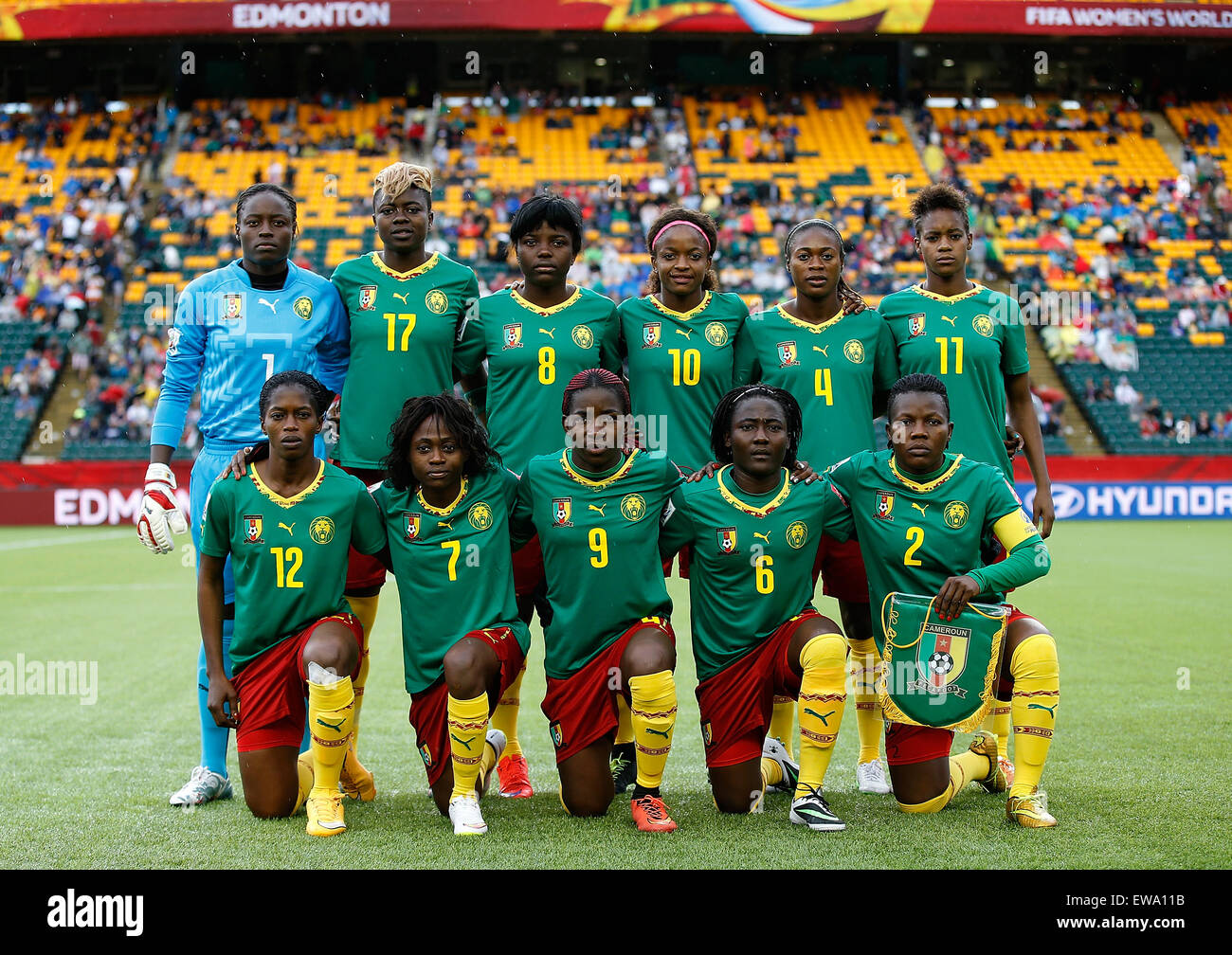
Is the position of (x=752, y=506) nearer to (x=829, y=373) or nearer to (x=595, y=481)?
(x=595, y=481)

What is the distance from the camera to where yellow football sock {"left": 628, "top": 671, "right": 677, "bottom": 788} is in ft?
12.7

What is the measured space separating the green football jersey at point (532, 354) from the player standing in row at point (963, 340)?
1154 millimetres

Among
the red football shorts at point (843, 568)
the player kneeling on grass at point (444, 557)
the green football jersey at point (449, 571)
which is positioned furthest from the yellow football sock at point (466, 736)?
the red football shorts at point (843, 568)

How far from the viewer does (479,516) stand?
4.08 m

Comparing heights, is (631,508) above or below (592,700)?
above

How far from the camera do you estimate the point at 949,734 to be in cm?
405

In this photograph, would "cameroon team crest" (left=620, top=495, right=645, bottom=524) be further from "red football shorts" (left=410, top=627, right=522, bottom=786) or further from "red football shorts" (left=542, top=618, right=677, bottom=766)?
"red football shorts" (left=410, top=627, right=522, bottom=786)

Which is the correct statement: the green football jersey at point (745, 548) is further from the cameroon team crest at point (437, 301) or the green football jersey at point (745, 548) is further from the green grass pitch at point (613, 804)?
the cameroon team crest at point (437, 301)

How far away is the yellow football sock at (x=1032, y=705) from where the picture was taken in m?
3.83

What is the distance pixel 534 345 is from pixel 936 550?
164 cm

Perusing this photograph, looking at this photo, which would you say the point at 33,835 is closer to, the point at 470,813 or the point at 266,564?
the point at 266,564

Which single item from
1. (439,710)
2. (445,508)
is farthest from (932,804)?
(445,508)

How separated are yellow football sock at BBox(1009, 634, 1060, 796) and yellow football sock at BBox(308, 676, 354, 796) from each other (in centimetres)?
221

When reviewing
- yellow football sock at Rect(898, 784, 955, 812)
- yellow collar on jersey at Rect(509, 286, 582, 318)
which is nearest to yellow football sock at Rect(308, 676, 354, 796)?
yellow collar on jersey at Rect(509, 286, 582, 318)
